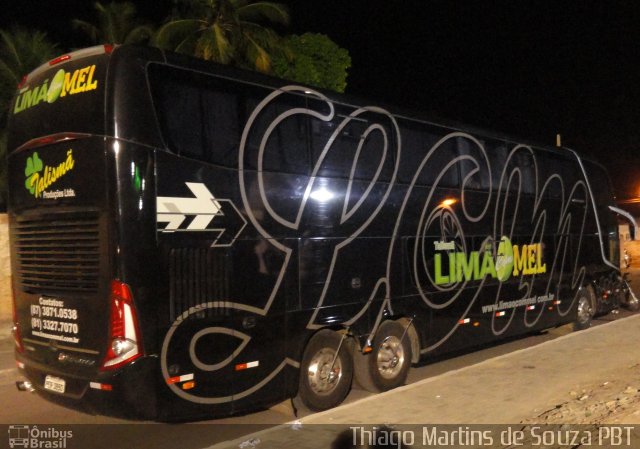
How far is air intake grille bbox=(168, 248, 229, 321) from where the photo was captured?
6254 mm

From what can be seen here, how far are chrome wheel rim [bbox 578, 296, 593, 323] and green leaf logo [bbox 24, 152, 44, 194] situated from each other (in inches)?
433

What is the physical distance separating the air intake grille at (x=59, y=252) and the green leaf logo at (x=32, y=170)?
1.10 feet

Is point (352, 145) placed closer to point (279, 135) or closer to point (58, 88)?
point (279, 135)

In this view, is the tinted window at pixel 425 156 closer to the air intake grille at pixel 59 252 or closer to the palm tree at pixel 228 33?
the air intake grille at pixel 59 252

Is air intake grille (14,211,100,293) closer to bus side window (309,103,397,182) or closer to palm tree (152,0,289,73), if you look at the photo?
bus side window (309,103,397,182)

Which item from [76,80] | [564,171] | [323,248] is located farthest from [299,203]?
[564,171]

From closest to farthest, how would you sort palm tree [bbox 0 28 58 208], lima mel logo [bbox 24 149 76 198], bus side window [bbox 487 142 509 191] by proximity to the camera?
lima mel logo [bbox 24 149 76 198] → bus side window [bbox 487 142 509 191] → palm tree [bbox 0 28 58 208]

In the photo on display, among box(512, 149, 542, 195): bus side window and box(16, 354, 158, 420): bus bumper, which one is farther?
box(512, 149, 542, 195): bus side window

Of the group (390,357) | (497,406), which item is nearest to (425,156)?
(390,357)

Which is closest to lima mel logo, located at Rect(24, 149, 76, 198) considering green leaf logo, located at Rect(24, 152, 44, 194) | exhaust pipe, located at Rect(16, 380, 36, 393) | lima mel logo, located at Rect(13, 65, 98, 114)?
green leaf logo, located at Rect(24, 152, 44, 194)

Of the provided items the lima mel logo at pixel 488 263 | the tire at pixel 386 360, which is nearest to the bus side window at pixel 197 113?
the tire at pixel 386 360

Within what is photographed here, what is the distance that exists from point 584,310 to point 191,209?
1034 centimetres

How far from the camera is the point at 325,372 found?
26.2ft

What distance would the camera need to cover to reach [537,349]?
381 inches
